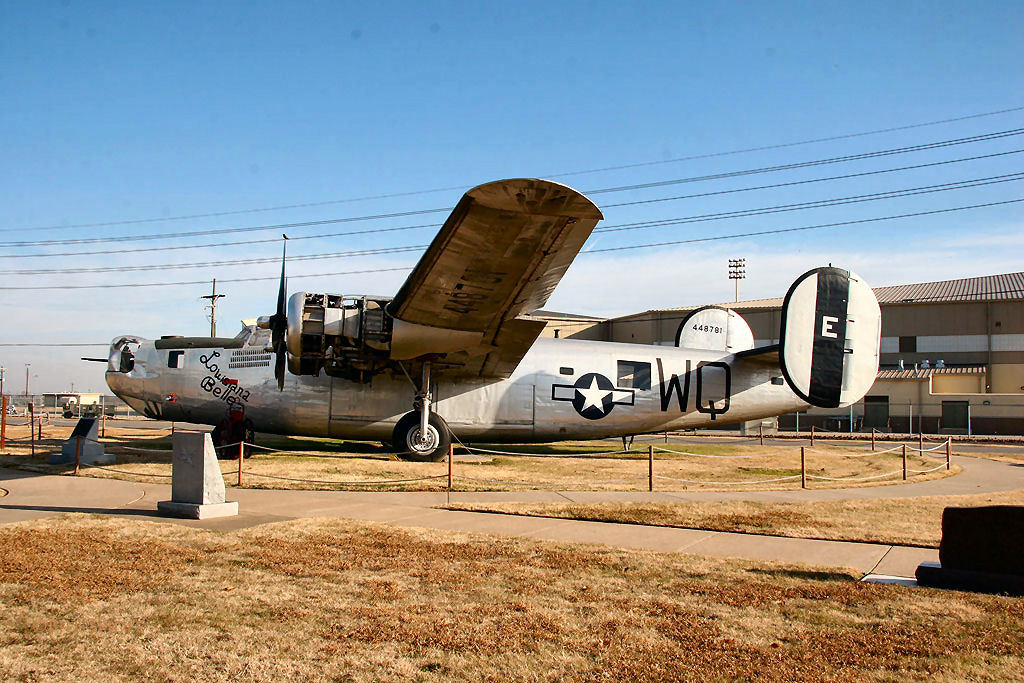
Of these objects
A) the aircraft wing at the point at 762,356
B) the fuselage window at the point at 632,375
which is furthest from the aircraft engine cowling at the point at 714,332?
the fuselage window at the point at 632,375

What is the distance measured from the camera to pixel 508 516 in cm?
1035

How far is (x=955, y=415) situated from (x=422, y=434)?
36.9 meters

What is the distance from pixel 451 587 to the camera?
637cm

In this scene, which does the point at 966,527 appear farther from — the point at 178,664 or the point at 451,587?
the point at 178,664

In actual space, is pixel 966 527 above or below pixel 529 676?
above

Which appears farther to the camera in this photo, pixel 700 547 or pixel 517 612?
pixel 700 547

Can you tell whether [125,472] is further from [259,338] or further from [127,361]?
[127,361]

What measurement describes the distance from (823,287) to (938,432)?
3115 centimetres

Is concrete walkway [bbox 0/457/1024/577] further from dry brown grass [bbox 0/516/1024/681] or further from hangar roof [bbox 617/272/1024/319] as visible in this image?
hangar roof [bbox 617/272/1024/319]

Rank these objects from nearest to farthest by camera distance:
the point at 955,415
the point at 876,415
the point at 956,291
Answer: the point at 955,415 < the point at 876,415 < the point at 956,291

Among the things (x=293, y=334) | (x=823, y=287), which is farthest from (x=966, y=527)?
(x=293, y=334)

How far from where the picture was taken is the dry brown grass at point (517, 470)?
13609mm

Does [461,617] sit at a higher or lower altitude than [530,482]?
higher

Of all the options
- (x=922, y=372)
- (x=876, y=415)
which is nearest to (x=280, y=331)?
(x=876, y=415)
